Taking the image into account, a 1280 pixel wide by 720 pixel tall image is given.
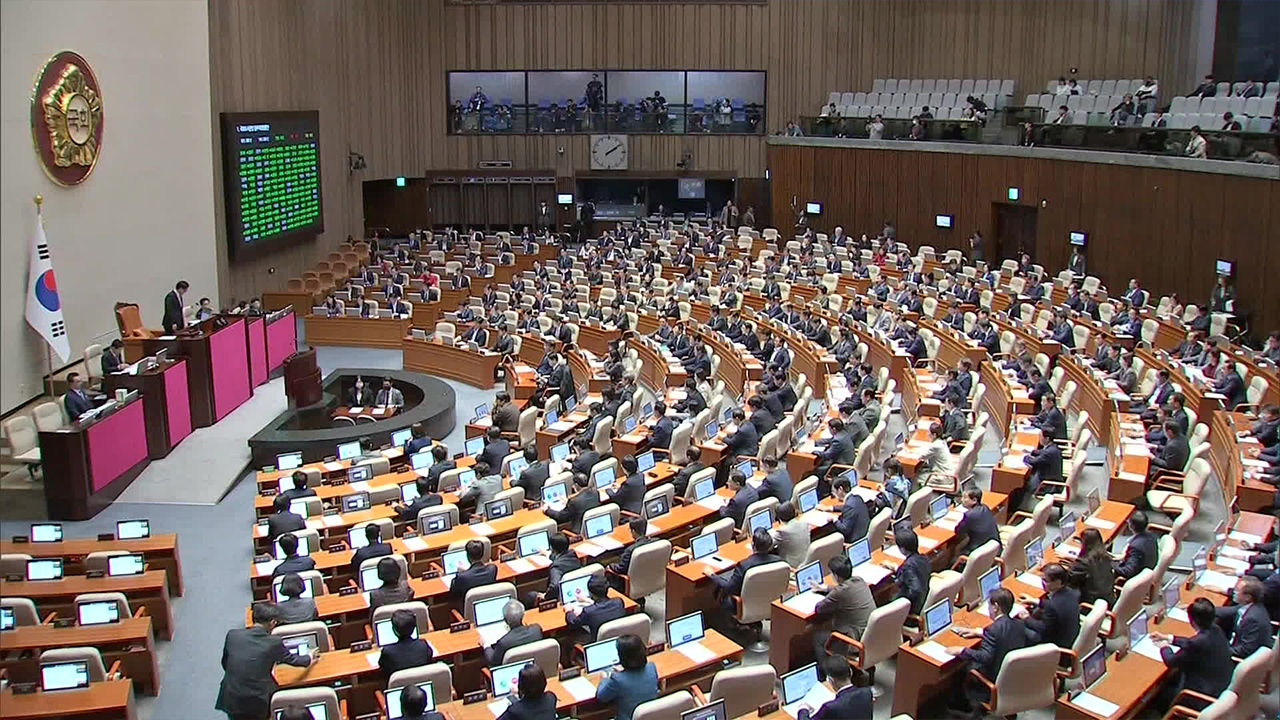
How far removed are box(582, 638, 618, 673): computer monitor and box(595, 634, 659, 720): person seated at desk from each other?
16.9 inches

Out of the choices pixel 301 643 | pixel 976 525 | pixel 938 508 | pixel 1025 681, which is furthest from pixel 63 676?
pixel 938 508

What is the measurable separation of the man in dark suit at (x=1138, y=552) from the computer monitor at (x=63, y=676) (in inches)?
304

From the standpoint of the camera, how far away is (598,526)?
10.5 meters

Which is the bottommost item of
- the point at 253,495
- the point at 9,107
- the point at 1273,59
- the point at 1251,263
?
the point at 253,495

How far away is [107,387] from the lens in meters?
14.0

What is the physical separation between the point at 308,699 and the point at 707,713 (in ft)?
8.09

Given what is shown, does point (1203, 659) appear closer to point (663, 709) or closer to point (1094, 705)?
point (1094, 705)

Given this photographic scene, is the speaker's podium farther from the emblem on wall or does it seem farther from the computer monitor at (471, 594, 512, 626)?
the computer monitor at (471, 594, 512, 626)

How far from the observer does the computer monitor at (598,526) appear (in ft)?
34.2

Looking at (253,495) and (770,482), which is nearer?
(770,482)

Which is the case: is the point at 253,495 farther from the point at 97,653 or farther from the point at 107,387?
the point at 97,653

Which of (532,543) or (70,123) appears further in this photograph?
(70,123)

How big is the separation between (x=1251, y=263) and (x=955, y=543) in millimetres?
11859

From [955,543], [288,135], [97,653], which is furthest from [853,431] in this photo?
[288,135]
